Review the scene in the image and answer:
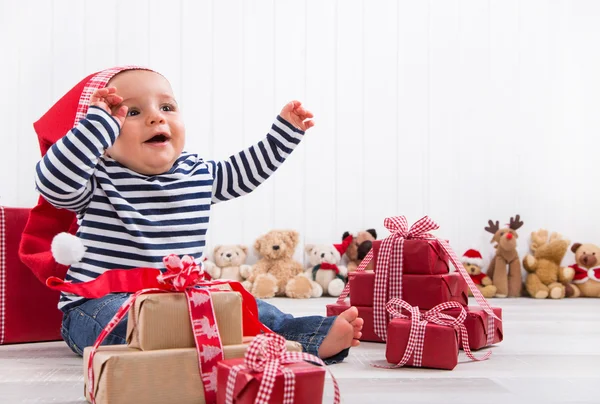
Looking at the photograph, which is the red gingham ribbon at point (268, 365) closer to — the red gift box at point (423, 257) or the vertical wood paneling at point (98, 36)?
the red gift box at point (423, 257)

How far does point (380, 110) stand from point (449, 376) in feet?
5.23

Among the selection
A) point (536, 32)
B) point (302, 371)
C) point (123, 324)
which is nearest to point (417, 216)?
point (536, 32)

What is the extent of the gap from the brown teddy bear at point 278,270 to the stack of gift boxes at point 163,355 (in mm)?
1375

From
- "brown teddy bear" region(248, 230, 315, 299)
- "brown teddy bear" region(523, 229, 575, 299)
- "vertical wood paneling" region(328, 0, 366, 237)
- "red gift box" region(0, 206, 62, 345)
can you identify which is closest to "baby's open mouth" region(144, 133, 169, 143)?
"red gift box" region(0, 206, 62, 345)

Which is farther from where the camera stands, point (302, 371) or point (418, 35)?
point (418, 35)

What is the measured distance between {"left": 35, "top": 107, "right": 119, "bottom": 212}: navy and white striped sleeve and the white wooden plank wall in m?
1.28

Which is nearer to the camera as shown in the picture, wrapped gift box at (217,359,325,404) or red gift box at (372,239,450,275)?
wrapped gift box at (217,359,325,404)

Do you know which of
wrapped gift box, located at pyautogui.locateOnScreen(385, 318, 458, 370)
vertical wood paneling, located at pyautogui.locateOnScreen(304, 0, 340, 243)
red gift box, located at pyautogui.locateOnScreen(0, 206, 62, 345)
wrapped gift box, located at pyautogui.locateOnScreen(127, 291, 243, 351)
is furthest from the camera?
vertical wood paneling, located at pyautogui.locateOnScreen(304, 0, 340, 243)

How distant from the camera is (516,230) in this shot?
2453mm

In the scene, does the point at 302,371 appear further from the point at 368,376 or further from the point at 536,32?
the point at 536,32

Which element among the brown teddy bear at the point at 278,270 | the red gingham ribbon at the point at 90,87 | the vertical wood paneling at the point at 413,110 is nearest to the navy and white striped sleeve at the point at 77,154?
the red gingham ribbon at the point at 90,87

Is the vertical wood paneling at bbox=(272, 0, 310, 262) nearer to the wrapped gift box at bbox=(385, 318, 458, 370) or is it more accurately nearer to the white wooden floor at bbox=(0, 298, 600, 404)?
the white wooden floor at bbox=(0, 298, 600, 404)

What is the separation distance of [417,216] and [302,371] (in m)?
1.85

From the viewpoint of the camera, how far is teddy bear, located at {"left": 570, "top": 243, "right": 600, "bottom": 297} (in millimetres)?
2387
